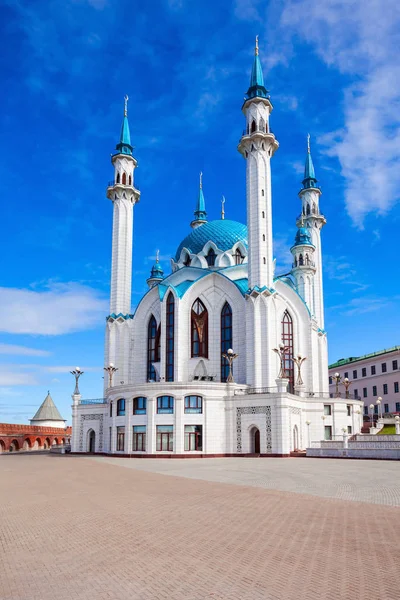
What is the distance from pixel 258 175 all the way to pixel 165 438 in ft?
83.9

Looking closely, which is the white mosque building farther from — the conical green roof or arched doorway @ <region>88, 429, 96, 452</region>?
the conical green roof

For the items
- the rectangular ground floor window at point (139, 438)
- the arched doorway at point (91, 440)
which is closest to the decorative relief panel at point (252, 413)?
the rectangular ground floor window at point (139, 438)

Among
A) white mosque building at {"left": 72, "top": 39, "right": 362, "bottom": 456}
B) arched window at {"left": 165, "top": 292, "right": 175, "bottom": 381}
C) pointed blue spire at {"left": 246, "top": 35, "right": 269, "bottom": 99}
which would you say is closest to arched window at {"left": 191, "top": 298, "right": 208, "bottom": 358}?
white mosque building at {"left": 72, "top": 39, "right": 362, "bottom": 456}

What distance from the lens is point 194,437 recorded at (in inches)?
1634

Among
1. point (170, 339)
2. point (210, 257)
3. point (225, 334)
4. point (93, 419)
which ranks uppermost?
point (210, 257)

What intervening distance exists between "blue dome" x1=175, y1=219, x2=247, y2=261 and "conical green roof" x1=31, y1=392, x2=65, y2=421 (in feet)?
109

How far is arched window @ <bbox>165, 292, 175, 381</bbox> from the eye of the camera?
50.5 m

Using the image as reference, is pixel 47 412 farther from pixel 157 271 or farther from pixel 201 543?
pixel 201 543

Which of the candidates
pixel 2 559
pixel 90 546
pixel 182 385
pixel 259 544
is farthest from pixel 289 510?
pixel 182 385

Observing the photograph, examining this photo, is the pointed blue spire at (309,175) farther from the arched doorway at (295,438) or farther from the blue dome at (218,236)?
the arched doorway at (295,438)

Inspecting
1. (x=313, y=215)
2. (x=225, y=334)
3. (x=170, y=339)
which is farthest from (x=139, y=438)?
(x=313, y=215)

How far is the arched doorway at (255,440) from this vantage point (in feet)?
137

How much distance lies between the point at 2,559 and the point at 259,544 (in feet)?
14.3

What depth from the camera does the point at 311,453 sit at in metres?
37.8
